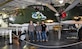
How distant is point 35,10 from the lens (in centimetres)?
2466

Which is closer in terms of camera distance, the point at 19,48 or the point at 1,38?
the point at 19,48

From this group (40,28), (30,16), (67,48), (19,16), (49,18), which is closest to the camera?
(67,48)

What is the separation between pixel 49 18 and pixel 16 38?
13725 mm

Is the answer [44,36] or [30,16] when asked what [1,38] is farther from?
[30,16]

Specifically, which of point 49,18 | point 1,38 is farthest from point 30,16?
point 1,38

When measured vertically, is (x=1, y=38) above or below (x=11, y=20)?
below

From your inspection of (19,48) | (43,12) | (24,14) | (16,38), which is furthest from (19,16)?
(19,48)

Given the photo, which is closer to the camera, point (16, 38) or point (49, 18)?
point (16, 38)

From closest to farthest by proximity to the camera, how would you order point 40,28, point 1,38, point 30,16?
point 40,28, point 1,38, point 30,16

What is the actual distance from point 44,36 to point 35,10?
11.9 metres

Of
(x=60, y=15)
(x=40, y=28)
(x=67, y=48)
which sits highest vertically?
(x=60, y=15)

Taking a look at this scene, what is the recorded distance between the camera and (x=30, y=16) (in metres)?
25.2

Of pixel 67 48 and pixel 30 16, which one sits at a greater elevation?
pixel 30 16

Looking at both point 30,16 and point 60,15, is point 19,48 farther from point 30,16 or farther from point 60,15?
point 30,16
